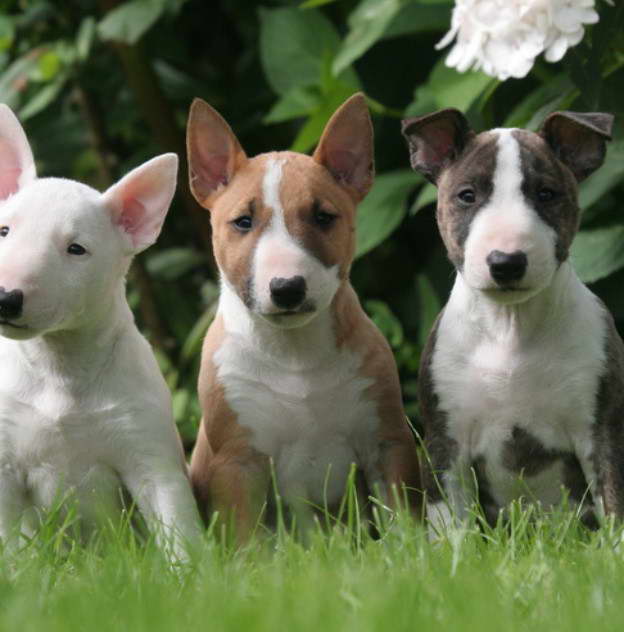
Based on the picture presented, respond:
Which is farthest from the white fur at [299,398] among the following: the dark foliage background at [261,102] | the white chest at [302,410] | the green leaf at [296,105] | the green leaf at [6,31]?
the green leaf at [6,31]

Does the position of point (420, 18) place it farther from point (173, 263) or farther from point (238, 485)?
point (238, 485)

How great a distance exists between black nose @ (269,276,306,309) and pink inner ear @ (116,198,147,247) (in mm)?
577

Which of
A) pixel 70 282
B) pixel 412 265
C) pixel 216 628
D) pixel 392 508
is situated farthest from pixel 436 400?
pixel 412 265

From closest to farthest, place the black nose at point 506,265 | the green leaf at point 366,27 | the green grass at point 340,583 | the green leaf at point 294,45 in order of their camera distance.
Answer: the green grass at point 340,583
the black nose at point 506,265
the green leaf at point 366,27
the green leaf at point 294,45

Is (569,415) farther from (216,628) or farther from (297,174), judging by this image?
(216,628)

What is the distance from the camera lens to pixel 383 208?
6.09m

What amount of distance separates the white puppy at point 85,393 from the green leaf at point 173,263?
2885 mm

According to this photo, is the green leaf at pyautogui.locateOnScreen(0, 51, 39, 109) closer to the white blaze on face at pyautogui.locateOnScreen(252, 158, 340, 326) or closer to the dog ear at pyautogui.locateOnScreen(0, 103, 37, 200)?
the dog ear at pyautogui.locateOnScreen(0, 103, 37, 200)

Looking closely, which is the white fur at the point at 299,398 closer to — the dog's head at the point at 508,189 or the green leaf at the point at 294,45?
the dog's head at the point at 508,189

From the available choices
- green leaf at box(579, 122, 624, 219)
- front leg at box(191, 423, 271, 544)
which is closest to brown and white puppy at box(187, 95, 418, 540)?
front leg at box(191, 423, 271, 544)

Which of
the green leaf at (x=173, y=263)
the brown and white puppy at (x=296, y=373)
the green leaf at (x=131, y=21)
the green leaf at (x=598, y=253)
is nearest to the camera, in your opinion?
the brown and white puppy at (x=296, y=373)

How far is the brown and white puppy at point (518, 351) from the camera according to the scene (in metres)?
4.23

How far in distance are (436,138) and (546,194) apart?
439mm

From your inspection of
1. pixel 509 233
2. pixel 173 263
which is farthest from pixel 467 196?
pixel 173 263
